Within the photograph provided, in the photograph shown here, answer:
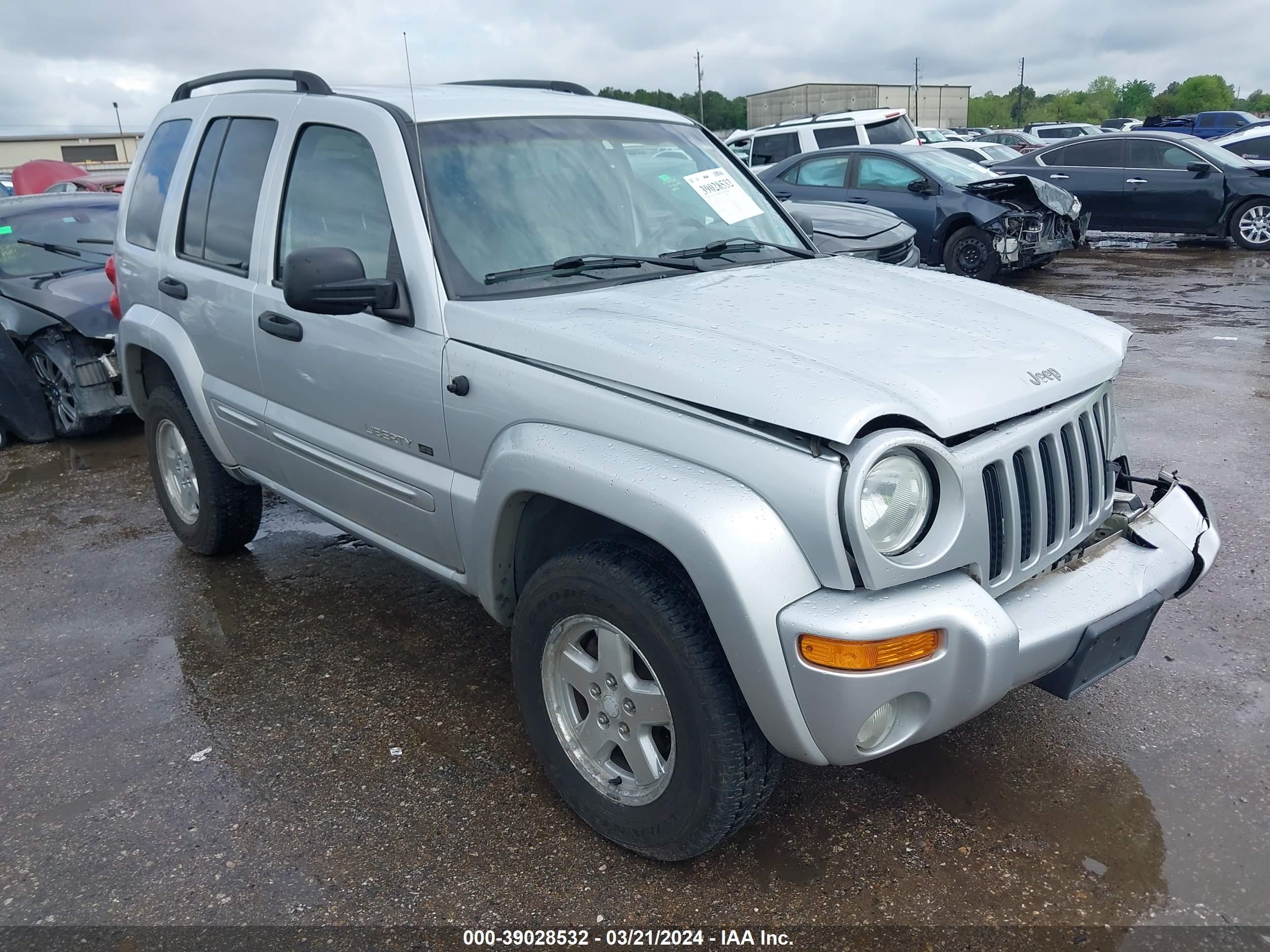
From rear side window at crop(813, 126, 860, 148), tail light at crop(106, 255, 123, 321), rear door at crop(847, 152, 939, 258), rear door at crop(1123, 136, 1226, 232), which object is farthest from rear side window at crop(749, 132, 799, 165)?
tail light at crop(106, 255, 123, 321)

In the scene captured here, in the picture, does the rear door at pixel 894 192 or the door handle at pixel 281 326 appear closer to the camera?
the door handle at pixel 281 326

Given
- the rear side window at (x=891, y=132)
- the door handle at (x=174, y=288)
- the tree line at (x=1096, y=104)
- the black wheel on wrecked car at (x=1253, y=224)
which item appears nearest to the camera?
the door handle at (x=174, y=288)

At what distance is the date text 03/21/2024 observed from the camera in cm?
241

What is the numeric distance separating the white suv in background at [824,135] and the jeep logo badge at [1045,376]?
13572 millimetres

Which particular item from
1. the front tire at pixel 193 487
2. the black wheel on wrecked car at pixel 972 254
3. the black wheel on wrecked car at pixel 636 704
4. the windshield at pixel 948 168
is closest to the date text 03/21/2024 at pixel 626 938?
the black wheel on wrecked car at pixel 636 704

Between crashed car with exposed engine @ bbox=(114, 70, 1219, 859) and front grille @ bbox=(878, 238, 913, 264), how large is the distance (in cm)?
199

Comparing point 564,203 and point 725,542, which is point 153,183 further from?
point 725,542

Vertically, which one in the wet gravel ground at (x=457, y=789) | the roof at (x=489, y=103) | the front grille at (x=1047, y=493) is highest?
the roof at (x=489, y=103)

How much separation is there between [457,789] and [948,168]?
36.1 ft

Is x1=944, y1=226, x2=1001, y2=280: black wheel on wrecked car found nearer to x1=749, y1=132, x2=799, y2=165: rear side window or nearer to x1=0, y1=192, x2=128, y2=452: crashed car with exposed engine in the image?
x1=749, y1=132, x2=799, y2=165: rear side window

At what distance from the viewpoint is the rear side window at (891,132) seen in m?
16.6

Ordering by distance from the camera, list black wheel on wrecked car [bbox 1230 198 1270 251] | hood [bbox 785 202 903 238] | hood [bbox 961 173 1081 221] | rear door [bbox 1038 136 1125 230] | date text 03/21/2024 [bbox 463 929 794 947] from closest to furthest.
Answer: date text 03/21/2024 [bbox 463 929 794 947], hood [bbox 785 202 903 238], hood [bbox 961 173 1081 221], black wheel on wrecked car [bbox 1230 198 1270 251], rear door [bbox 1038 136 1125 230]

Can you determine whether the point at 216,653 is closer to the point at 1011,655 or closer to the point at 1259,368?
the point at 1011,655

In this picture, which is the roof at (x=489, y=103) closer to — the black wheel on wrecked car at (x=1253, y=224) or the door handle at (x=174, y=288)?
the door handle at (x=174, y=288)
